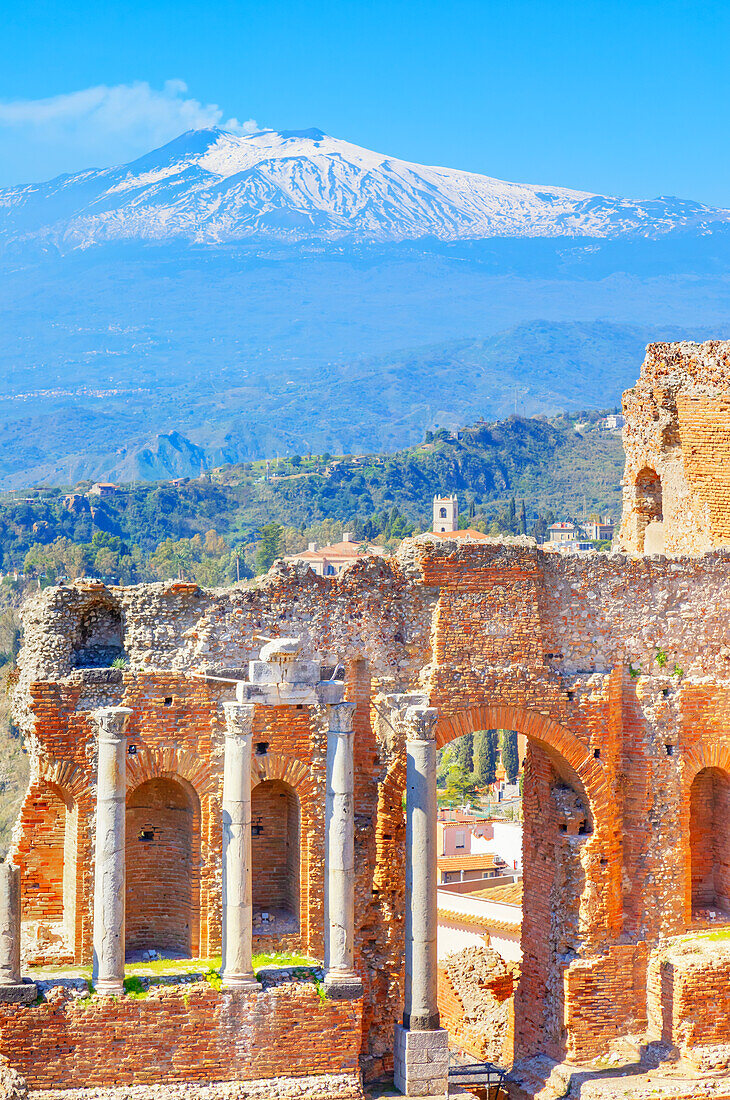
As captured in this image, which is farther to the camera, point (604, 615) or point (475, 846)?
point (475, 846)

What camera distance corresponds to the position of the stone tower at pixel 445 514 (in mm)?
163500

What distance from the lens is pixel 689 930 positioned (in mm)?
24906

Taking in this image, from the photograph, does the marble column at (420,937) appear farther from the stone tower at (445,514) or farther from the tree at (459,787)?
the stone tower at (445,514)

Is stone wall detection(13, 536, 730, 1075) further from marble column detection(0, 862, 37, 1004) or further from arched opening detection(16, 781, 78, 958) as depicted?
marble column detection(0, 862, 37, 1004)

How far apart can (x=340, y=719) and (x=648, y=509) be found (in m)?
9.88

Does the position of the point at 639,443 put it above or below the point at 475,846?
above

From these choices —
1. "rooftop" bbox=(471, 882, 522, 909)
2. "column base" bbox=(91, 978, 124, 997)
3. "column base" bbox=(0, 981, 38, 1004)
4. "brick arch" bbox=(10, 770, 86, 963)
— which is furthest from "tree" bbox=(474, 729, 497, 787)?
"column base" bbox=(0, 981, 38, 1004)

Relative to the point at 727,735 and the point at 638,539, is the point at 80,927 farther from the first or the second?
the point at 638,539

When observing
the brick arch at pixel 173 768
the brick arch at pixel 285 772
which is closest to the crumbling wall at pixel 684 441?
the brick arch at pixel 285 772

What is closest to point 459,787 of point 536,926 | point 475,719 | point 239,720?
point 536,926

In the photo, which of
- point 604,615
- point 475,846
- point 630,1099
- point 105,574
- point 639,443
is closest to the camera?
point 630,1099

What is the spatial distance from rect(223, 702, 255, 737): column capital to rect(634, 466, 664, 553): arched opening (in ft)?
34.7

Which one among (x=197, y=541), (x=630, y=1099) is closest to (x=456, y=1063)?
(x=630, y=1099)

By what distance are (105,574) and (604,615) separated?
11669 centimetres
